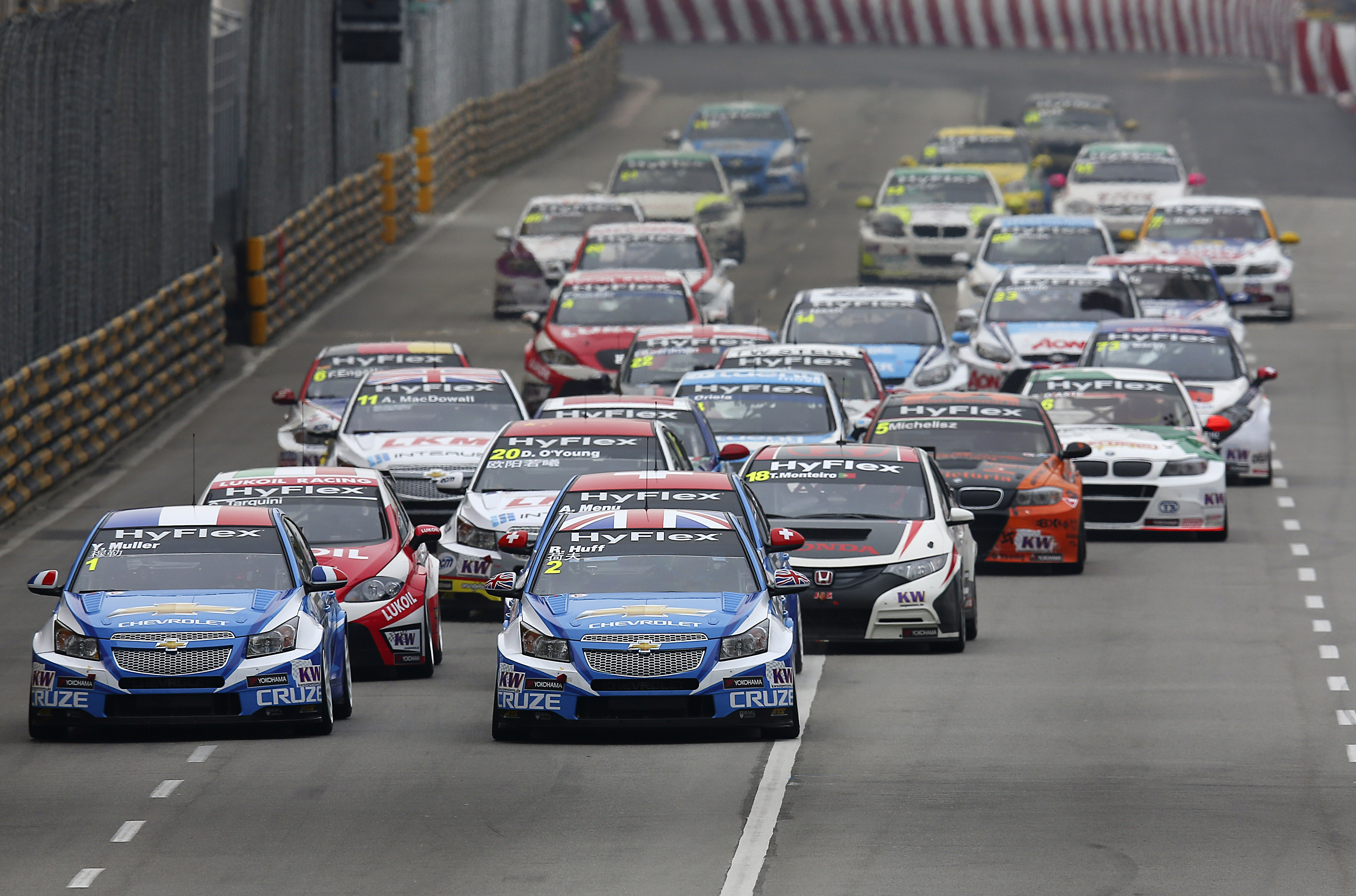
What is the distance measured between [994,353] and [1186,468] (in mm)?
6466

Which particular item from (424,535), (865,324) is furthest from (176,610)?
(865,324)

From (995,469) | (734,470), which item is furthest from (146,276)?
(995,469)

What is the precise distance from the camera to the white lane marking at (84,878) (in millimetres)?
11094

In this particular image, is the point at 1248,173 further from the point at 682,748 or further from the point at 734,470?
the point at 682,748

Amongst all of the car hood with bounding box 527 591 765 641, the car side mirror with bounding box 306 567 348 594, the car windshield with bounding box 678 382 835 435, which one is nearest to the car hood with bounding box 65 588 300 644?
the car side mirror with bounding box 306 567 348 594

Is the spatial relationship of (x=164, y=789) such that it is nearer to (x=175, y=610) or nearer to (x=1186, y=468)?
(x=175, y=610)

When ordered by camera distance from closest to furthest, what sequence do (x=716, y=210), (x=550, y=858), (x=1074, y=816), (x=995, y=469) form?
(x=550, y=858) → (x=1074, y=816) → (x=995, y=469) → (x=716, y=210)

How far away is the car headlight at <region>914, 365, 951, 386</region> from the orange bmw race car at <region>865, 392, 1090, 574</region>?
5.42m

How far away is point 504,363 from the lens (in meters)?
34.7

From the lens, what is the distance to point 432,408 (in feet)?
77.4

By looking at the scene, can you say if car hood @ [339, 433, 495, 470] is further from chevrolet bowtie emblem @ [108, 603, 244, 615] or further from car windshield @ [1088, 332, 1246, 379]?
car windshield @ [1088, 332, 1246, 379]

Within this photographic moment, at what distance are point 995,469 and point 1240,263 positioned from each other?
1757 centimetres

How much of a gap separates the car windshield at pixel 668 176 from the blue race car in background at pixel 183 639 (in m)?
28.6

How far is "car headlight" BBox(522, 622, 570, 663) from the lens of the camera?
14.2 metres
